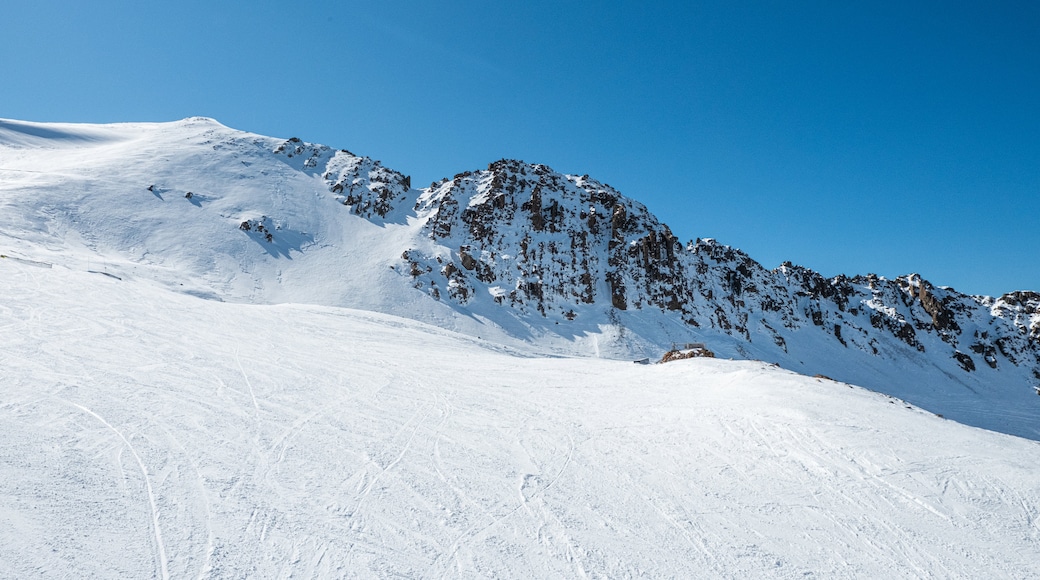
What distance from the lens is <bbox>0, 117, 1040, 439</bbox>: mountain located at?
51281 millimetres

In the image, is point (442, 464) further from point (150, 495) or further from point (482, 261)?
point (482, 261)

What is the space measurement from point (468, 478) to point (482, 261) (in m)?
60.2

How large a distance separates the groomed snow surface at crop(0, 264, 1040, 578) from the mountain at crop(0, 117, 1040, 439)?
34563 millimetres

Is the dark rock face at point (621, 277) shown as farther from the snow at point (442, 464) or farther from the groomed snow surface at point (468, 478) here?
the groomed snow surface at point (468, 478)

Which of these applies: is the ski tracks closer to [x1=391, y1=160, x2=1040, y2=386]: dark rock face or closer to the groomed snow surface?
the groomed snow surface

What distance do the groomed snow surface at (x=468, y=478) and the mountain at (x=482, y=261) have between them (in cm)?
3456

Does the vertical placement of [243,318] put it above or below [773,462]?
below

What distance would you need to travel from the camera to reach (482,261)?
67625 millimetres

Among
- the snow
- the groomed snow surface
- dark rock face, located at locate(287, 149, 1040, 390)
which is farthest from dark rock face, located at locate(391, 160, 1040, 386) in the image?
the groomed snow surface

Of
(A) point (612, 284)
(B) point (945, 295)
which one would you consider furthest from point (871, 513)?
(B) point (945, 295)

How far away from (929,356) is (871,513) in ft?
335

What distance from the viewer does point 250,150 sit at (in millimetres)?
85125

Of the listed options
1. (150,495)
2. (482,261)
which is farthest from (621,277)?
(150,495)

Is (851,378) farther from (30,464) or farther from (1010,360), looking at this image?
(30,464)
